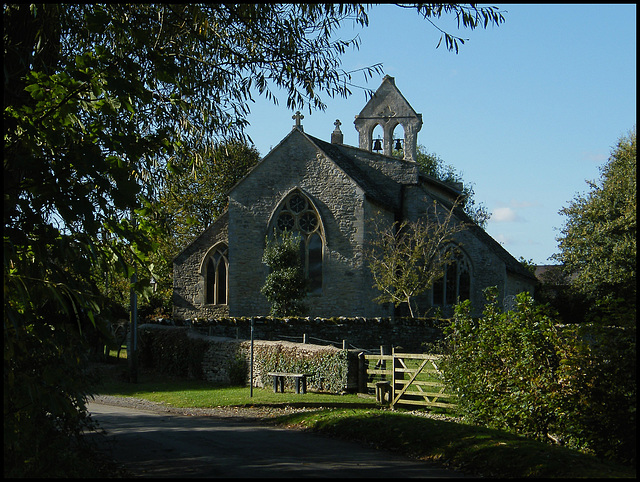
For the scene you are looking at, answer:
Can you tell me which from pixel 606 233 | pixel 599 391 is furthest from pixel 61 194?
pixel 606 233

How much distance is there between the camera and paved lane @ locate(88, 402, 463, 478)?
8734 mm

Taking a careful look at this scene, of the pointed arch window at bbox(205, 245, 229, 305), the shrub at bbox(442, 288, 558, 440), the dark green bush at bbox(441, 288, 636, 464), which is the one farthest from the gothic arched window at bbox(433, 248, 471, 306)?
the shrub at bbox(442, 288, 558, 440)

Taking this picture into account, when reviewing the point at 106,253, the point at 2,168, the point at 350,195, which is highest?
the point at 350,195

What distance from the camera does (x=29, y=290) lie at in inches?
283

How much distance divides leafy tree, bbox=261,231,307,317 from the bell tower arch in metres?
9.92

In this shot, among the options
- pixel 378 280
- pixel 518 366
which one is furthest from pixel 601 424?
pixel 378 280

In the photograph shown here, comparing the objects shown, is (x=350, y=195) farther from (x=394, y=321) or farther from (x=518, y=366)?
(x=518, y=366)

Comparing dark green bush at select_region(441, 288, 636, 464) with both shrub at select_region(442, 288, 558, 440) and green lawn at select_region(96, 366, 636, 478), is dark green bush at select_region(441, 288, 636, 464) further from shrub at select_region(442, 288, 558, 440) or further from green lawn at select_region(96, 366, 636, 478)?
green lawn at select_region(96, 366, 636, 478)

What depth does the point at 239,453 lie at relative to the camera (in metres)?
10.1

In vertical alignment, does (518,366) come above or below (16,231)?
below

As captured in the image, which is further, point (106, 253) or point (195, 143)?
point (195, 143)

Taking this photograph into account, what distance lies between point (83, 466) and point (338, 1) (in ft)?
20.7

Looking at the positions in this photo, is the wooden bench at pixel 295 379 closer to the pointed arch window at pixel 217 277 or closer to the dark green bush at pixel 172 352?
the dark green bush at pixel 172 352

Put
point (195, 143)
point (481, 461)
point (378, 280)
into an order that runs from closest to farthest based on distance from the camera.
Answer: point (481, 461)
point (195, 143)
point (378, 280)
